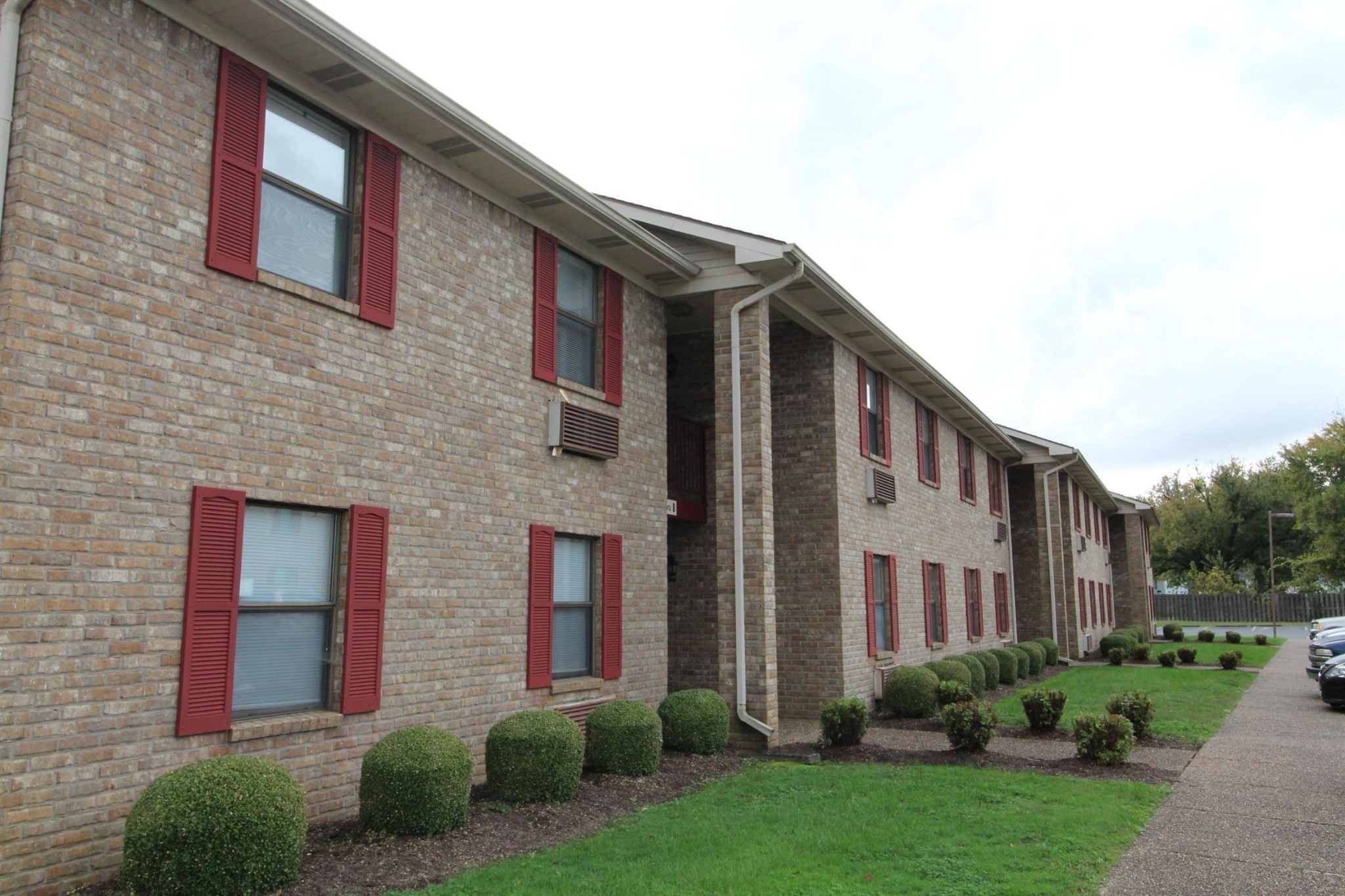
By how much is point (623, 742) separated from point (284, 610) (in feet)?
12.5

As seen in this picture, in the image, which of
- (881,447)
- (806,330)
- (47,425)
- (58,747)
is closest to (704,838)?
(58,747)

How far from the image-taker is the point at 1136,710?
12422mm

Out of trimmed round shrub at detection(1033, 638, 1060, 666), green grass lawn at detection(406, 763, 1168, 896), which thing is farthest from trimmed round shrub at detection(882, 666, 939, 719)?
trimmed round shrub at detection(1033, 638, 1060, 666)

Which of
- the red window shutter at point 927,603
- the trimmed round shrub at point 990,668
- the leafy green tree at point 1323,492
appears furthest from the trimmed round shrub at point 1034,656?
the leafy green tree at point 1323,492

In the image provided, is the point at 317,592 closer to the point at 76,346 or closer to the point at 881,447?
the point at 76,346

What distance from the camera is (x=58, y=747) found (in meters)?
5.73

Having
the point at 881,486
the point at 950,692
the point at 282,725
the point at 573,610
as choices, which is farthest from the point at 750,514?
the point at 282,725

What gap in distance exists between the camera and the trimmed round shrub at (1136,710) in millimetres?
12383

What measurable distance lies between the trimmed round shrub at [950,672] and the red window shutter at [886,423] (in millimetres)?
3608

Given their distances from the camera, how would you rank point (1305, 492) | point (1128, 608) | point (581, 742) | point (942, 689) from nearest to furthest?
point (581, 742) < point (942, 689) < point (1128, 608) < point (1305, 492)

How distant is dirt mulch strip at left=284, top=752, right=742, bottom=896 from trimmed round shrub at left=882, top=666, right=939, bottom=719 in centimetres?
664

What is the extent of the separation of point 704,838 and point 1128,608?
42.5 meters

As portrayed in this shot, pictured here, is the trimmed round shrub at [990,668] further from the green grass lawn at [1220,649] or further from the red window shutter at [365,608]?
the red window shutter at [365,608]

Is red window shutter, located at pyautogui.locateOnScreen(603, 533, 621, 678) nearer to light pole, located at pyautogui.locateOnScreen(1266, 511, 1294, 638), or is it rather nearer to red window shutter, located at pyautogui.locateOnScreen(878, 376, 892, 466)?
red window shutter, located at pyautogui.locateOnScreen(878, 376, 892, 466)
